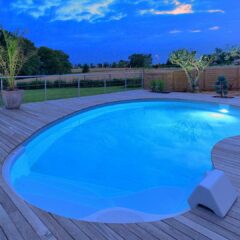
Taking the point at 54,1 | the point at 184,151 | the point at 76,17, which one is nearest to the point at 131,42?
the point at 76,17

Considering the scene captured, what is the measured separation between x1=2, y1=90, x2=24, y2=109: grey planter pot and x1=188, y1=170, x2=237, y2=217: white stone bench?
5466 millimetres

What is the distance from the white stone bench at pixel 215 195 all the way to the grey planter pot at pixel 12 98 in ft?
17.9

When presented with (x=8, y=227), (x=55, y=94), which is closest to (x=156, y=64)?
(x=55, y=94)

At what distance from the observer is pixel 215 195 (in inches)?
89.3

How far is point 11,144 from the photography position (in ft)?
13.8

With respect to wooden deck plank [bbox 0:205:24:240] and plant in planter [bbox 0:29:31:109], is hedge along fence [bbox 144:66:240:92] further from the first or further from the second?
wooden deck plank [bbox 0:205:24:240]

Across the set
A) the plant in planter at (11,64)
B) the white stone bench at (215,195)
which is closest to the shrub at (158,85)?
the plant in planter at (11,64)

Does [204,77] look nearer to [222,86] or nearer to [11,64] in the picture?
[222,86]

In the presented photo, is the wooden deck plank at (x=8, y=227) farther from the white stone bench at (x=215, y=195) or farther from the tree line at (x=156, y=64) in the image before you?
the tree line at (x=156, y=64)

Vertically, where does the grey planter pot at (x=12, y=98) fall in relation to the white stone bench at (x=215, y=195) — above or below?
above

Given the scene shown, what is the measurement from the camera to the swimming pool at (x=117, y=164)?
2.90 m

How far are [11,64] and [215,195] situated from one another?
572cm

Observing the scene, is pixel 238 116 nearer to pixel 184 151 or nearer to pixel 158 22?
pixel 184 151

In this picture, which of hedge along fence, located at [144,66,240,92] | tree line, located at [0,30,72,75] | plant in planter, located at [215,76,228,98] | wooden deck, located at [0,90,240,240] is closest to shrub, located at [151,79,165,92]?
hedge along fence, located at [144,66,240,92]
